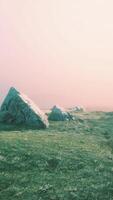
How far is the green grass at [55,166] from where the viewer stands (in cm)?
2419

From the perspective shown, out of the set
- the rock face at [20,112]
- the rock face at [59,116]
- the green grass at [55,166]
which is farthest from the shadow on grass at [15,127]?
the rock face at [59,116]

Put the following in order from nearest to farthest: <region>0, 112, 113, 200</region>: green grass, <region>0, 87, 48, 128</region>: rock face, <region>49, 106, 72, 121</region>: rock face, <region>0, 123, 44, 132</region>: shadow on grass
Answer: <region>0, 112, 113, 200</region>: green grass < <region>0, 123, 44, 132</region>: shadow on grass < <region>0, 87, 48, 128</region>: rock face < <region>49, 106, 72, 121</region>: rock face

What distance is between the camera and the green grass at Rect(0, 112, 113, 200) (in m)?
24.2

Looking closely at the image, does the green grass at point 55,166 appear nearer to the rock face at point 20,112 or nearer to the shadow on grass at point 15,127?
the shadow on grass at point 15,127

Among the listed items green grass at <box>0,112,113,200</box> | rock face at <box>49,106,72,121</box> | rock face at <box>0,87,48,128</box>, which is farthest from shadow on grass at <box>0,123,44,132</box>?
rock face at <box>49,106,72,121</box>

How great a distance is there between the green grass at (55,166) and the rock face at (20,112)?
477cm

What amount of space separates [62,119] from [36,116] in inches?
291

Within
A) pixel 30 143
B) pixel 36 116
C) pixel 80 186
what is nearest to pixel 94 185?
pixel 80 186

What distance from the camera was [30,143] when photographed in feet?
115

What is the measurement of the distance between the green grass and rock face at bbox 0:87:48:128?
4.77m

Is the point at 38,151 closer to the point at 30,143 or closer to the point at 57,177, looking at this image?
the point at 30,143

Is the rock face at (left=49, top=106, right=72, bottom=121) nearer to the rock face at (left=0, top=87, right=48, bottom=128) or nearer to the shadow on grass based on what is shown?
the rock face at (left=0, top=87, right=48, bottom=128)

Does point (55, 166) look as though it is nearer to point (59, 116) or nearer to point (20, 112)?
point (20, 112)

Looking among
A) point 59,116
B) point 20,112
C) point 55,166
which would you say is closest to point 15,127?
point 20,112
